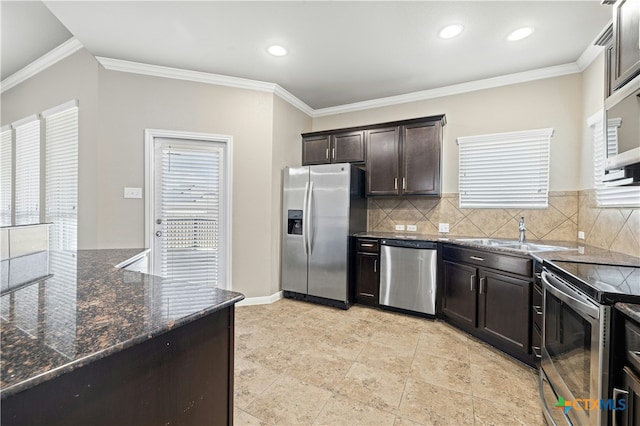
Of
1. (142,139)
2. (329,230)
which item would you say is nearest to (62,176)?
(142,139)

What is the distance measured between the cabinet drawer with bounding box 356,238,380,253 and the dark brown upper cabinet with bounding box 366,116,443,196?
0.68 metres

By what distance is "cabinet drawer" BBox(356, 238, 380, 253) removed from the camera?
3.31m

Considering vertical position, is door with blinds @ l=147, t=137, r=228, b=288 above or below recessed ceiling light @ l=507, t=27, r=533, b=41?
below

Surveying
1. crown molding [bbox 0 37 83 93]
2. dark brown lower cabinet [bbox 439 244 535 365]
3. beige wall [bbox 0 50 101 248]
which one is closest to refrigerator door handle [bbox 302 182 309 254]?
dark brown lower cabinet [bbox 439 244 535 365]

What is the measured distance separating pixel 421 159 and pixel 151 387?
3.35 metres

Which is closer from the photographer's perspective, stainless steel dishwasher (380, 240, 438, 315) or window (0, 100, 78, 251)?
stainless steel dishwasher (380, 240, 438, 315)

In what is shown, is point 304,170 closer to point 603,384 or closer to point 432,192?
point 432,192

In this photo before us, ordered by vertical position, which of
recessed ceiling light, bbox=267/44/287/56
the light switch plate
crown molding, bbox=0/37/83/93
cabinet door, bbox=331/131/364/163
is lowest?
the light switch plate

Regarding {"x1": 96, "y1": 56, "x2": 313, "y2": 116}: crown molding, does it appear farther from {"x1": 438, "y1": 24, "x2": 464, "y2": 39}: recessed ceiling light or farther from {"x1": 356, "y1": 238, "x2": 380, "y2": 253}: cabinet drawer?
{"x1": 356, "y1": 238, "x2": 380, "y2": 253}: cabinet drawer

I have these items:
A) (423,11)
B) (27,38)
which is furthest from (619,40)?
(27,38)

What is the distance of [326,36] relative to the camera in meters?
2.50

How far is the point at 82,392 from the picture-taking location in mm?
621

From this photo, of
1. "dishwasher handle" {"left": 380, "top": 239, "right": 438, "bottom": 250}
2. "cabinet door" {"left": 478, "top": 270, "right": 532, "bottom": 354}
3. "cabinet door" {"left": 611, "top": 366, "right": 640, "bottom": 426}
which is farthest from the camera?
"dishwasher handle" {"left": 380, "top": 239, "right": 438, "bottom": 250}

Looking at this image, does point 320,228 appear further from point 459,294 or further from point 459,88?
point 459,88
